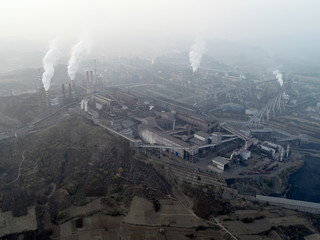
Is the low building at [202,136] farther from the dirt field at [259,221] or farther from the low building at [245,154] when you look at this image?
the dirt field at [259,221]

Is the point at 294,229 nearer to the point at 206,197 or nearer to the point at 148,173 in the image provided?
the point at 206,197

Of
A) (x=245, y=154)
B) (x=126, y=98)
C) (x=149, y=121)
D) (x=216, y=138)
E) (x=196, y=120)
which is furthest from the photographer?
(x=126, y=98)

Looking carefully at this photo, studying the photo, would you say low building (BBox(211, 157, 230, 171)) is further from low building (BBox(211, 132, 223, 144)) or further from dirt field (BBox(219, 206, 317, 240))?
dirt field (BBox(219, 206, 317, 240))

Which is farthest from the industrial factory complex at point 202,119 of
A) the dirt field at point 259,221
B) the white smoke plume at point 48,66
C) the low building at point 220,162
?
the dirt field at point 259,221

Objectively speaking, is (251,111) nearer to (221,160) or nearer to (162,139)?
(221,160)

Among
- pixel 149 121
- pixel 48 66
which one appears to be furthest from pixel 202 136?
pixel 48 66

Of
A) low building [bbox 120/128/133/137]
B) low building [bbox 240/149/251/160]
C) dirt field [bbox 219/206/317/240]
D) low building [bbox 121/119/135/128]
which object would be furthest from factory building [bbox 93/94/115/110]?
dirt field [bbox 219/206/317/240]

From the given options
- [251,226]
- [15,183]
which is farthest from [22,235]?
[251,226]

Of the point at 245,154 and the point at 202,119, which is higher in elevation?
the point at 202,119
